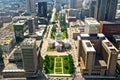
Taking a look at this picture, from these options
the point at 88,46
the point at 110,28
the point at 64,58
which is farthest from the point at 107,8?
the point at 88,46

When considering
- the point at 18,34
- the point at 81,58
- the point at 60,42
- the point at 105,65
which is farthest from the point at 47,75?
the point at 18,34

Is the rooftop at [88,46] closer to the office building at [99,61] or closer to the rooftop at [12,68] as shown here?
the office building at [99,61]

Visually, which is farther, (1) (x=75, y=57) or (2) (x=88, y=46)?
(1) (x=75, y=57)

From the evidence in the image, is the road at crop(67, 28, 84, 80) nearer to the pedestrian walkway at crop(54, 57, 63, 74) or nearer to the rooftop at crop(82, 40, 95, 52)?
the pedestrian walkway at crop(54, 57, 63, 74)

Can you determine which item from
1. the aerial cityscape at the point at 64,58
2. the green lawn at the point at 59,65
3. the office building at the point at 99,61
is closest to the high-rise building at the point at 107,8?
the aerial cityscape at the point at 64,58

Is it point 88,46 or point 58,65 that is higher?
point 88,46

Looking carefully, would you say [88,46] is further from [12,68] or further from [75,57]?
[12,68]

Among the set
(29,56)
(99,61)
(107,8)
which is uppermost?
→ (107,8)

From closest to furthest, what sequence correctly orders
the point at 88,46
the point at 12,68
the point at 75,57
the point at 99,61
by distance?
the point at 12,68, the point at 88,46, the point at 99,61, the point at 75,57
